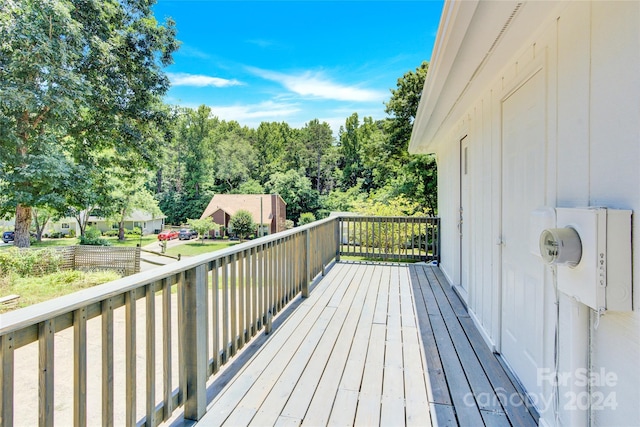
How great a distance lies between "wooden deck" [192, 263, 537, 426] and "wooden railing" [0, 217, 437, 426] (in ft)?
0.72

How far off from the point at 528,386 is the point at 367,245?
176 inches

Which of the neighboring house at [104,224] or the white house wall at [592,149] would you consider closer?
the white house wall at [592,149]

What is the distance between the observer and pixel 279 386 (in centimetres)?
212

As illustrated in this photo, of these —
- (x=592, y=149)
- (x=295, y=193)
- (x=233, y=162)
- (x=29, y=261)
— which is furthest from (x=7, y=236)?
(x=592, y=149)

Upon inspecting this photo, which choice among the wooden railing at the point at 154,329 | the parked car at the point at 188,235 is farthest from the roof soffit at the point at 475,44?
the parked car at the point at 188,235

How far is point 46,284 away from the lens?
32.2 ft

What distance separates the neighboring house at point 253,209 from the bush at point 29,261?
1666 centimetres

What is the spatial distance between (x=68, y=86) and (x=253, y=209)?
18.0m

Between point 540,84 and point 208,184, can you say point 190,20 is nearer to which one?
point 208,184

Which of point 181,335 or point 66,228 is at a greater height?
point 181,335

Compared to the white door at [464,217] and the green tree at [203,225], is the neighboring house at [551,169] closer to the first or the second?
the white door at [464,217]

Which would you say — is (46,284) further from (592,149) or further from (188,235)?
(188,235)

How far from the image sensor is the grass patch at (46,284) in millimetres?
8896

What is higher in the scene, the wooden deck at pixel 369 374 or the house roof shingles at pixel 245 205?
the house roof shingles at pixel 245 205
